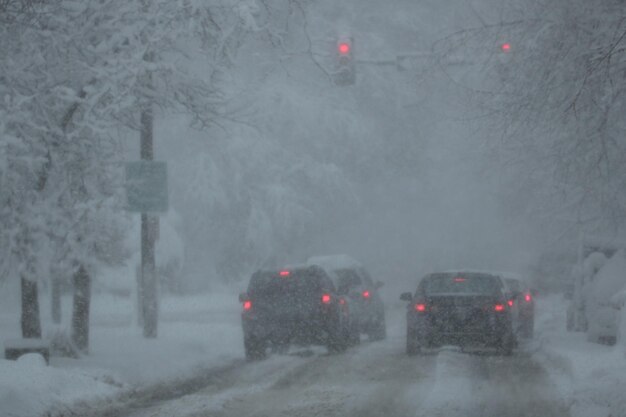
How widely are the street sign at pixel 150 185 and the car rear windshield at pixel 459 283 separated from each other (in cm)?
544

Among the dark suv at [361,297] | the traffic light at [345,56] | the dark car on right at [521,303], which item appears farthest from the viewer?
the dark suv at [361,297]

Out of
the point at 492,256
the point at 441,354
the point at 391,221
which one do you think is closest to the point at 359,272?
the point at 441,354

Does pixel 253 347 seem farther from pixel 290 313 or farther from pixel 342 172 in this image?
pixel 342 172

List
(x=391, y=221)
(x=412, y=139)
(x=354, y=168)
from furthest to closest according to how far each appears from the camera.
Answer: (x=391, y=221), (x=412, y=139), (x=354, y=168)

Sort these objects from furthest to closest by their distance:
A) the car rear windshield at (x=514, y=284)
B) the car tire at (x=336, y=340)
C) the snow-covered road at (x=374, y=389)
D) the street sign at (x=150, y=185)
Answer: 1. the car rear windshield at (x=514, y=284)
2. the car tire at (x=336, y=340)
3. the street sign at (x=150, y=185)
4. the snow-covered road at (x=374, y=389)

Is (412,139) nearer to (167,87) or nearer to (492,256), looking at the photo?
(492,256)

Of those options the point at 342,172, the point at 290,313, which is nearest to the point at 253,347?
the point at 290,313

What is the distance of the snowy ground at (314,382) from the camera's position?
11781 mm

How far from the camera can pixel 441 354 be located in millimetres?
19500

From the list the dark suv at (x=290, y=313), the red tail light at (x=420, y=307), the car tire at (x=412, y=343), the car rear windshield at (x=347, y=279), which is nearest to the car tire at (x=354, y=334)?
the car rear windshield at (x=347, y=279)

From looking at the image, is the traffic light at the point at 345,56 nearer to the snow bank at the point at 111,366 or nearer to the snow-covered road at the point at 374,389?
the snow-covered road at the point at 374,389

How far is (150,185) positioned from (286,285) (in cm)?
356

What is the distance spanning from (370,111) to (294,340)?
102 ft

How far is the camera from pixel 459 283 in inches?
797
